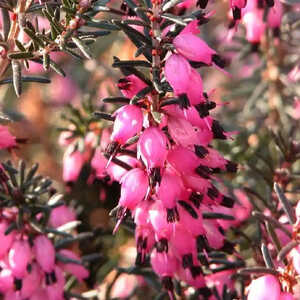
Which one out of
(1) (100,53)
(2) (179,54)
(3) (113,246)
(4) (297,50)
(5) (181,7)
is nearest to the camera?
(2) (179,54)

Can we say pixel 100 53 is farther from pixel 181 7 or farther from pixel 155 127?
pixel 155 127

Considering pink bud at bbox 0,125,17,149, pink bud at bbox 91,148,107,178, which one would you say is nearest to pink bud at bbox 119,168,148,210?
pink bud at bbox 0,125,17,149

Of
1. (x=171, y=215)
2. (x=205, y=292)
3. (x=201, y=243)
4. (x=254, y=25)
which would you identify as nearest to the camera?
(x=171, y=215)

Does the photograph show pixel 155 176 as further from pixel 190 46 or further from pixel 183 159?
pixel 190 46

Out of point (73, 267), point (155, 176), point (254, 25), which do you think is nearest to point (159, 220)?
point (155, 176)

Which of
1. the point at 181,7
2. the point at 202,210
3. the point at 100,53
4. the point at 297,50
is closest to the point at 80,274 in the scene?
the point at 202,210

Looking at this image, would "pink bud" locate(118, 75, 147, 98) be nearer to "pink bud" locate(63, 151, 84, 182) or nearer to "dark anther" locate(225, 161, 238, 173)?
"dark anther" locate(225, 161, 238, 173)
